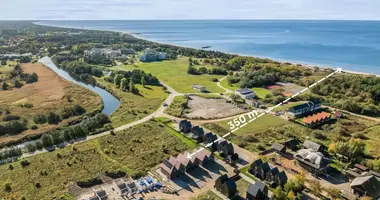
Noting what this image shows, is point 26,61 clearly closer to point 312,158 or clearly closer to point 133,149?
point 133,149

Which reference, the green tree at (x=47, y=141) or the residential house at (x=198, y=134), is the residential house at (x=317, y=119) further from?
the green tree at (x=47, y=141)

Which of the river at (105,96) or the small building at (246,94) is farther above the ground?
the small building at (246,94)

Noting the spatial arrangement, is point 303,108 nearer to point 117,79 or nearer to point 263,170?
point 263,170

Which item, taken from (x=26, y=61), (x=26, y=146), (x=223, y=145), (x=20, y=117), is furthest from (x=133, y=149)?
(x=26, y=61)

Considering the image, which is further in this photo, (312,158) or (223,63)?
(223,63)

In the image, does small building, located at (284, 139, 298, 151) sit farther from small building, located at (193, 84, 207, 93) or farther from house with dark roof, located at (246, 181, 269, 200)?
small building, located at (193, 84, 207, 93)

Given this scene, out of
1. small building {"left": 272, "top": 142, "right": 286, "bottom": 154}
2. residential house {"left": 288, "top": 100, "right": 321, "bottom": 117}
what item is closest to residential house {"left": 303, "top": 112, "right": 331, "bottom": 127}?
residential house {"left": 288, "top": 100, "right": 321, "bottom": 117}

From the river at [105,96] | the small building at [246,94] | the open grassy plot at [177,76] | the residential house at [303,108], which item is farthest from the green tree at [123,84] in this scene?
the residential house at [303,108]
